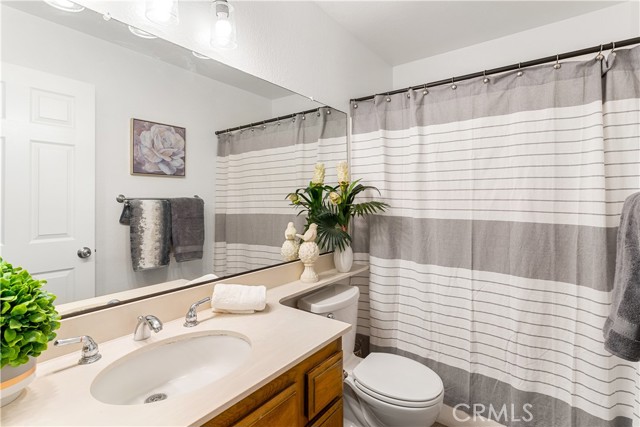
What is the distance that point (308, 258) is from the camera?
1606 millimetres

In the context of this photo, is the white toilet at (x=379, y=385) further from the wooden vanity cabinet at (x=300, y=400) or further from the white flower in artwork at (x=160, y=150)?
the white flower in artwork at (x=160, y=150)

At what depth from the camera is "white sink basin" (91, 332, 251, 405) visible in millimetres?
850

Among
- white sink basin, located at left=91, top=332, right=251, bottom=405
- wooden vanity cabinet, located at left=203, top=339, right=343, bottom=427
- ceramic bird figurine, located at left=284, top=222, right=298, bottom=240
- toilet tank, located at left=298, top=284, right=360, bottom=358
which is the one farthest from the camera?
ceramic bird figurine, located at left=284, top=222, right=298, bottom=240

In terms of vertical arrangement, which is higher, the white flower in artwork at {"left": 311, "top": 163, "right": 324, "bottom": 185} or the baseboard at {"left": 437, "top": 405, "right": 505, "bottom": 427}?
the white flower in artwork at {"left": 311, "top": 163, "right": 324, "bottom": 185}

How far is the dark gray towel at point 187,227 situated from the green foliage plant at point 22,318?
1.66ft

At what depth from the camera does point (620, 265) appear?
1.16 m

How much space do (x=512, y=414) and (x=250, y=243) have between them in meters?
1.68

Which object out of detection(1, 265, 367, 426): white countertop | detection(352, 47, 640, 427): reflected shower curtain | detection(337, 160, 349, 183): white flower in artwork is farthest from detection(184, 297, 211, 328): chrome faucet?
detection(352, 47, 640, 427): reflected shower curtain

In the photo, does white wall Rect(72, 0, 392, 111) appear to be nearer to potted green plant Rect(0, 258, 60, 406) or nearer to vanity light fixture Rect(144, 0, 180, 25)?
vanity light fixture Rect(144, 0, 180, 25)

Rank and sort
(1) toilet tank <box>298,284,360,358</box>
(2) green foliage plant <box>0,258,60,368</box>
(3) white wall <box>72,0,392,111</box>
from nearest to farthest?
(2) green foliage plant <box>0,258,60,368</box> → (3) white wall <box>72,0,392,111</box> → (1) toilet tank <box>298,284,360,358</box>

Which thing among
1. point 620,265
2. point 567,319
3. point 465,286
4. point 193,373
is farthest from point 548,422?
point 193,373

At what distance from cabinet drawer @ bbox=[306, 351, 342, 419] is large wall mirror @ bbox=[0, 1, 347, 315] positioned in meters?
0.61

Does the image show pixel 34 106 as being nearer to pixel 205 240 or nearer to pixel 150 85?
pixel 150 85

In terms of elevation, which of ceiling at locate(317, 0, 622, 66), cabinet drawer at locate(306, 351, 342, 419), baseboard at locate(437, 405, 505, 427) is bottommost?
baseboard at locate(437, 405, 505, 427)
